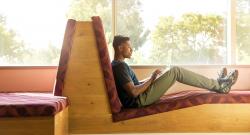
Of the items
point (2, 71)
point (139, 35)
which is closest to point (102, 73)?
point (139, 35)

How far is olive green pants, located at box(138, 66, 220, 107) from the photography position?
3018mm

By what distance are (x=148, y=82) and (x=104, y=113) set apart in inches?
17.2

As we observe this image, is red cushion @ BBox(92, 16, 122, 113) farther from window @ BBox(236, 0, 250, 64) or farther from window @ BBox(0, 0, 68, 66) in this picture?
window @ BBox(236, 0, 250, 64)

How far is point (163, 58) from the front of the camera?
14.3 ft

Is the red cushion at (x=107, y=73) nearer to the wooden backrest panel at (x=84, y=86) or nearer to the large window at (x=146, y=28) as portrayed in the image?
the wooden backrest panel at (x=84, y=86)

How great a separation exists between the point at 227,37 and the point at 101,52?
1973 mm

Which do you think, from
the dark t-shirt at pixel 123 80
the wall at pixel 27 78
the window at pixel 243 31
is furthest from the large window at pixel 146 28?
the dark t-shirt at pixel 123 80

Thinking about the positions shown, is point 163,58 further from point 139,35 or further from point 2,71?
point 2,71

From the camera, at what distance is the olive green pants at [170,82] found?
302 cm

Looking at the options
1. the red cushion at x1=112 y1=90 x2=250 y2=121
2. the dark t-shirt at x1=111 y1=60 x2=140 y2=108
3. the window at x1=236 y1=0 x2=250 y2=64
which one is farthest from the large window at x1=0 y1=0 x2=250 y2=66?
the red cushion at x1=112 y1=90 x2=250 y2=121

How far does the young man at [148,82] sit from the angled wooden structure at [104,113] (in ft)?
0.46

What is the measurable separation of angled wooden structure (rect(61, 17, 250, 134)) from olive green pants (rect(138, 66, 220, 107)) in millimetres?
168

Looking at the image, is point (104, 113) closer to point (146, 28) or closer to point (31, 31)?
point (146, 28)

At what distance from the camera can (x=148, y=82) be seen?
118 inches
